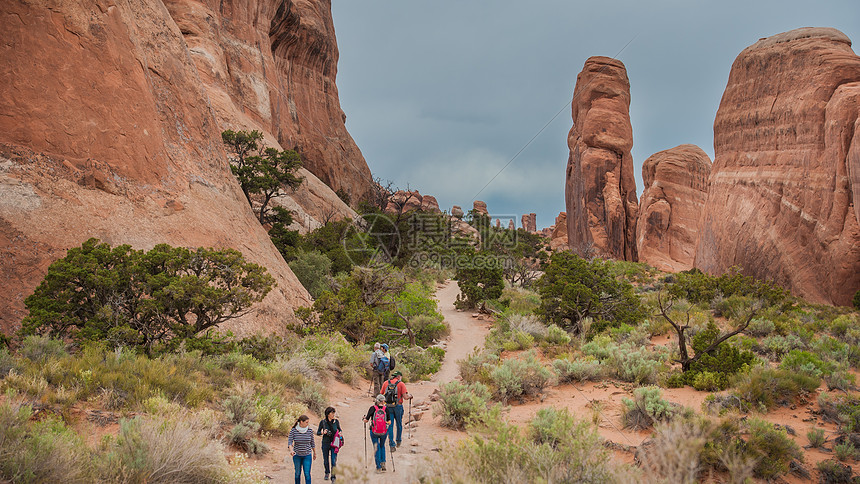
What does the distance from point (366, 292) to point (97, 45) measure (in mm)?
11351

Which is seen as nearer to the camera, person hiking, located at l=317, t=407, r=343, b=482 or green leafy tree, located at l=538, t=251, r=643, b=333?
person hiking, located at l=317, t=407, r=343, b=482

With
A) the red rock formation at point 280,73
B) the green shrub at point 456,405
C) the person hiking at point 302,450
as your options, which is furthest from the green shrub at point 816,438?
the red rock formation at point 280,73

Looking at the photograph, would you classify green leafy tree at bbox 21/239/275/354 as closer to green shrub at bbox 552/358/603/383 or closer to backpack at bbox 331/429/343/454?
backpack at bbox 331/429/343/454

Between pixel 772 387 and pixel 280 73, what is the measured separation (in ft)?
158

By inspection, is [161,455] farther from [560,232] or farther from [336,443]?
[560,232]

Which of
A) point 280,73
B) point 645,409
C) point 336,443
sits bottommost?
point 645,409

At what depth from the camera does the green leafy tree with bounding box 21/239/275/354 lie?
8141 millimetres

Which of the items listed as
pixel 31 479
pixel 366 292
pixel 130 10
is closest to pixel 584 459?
pixel 31 479

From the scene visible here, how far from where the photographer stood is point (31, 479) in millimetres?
3621

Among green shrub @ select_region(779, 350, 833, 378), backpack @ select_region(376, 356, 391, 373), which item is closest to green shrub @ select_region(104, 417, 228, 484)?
backpack @ select_region(376, 356, 391, 373)

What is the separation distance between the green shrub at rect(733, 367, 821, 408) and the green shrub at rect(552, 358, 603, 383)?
9.24 ft

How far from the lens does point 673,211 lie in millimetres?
42688

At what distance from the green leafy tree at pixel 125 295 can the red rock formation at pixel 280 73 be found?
→ 22.8m

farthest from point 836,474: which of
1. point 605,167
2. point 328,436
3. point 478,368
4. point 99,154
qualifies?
point 605,167
